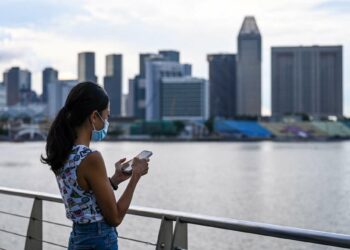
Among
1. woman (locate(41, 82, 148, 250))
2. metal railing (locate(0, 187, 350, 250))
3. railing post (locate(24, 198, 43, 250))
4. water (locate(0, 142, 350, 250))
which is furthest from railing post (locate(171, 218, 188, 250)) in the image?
water (locate(0, 142, 350, 250))

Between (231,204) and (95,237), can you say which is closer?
(95,237)

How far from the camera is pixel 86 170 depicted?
3.13 m

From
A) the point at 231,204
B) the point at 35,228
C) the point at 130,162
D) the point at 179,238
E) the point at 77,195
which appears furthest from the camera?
the point at 231,204

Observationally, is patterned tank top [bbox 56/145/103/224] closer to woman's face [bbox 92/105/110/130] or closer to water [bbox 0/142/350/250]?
woman's face [bbox 92/105/110/130]

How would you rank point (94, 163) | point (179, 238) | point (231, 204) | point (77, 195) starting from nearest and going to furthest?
1. point (94, 163)
2. point (77, 195)
3. point (179, 238)
4. point (231, 204)

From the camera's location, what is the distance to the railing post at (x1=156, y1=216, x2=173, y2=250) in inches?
147

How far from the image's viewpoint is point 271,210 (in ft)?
97.9

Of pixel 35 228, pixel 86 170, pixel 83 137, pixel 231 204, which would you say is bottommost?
pixel 231 204

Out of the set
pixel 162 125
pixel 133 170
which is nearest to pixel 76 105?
Result: pixel 133 170

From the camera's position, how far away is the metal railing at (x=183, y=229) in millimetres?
2967

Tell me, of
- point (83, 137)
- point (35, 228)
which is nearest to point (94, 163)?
point (83, 137)

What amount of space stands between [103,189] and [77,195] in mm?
171

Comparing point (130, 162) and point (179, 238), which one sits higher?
point (130, 162)

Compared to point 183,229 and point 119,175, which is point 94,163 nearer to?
point 119,175
